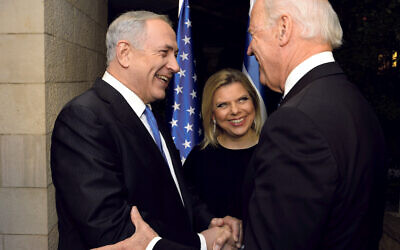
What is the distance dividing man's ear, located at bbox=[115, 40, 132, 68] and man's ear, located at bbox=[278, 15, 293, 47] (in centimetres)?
80

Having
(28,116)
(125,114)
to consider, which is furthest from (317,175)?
(28,116)

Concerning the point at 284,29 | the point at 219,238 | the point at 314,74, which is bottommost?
the point at 219,238

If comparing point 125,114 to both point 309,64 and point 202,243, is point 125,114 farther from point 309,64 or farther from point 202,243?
point 309,64

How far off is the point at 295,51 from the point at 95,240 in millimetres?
994

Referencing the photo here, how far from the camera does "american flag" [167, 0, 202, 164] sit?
3727 mm

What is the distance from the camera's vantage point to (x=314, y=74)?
1279mm

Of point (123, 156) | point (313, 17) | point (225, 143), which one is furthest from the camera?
point (225, 143)

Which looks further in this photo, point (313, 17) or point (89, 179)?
point (89, 179)

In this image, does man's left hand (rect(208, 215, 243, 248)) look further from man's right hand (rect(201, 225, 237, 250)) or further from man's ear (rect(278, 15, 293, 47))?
man's ear (rect(278, 15, 293, 47))

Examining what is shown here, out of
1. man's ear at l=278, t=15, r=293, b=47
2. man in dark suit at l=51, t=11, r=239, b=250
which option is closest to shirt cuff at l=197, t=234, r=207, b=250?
man in dark suit at l=51, t=11, r=239, b=250

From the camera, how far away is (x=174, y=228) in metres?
1.74

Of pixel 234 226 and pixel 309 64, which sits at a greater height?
pixel 309 64

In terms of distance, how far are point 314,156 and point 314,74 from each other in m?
0.33

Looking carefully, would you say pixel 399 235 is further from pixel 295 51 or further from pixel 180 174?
pixel 295 51
